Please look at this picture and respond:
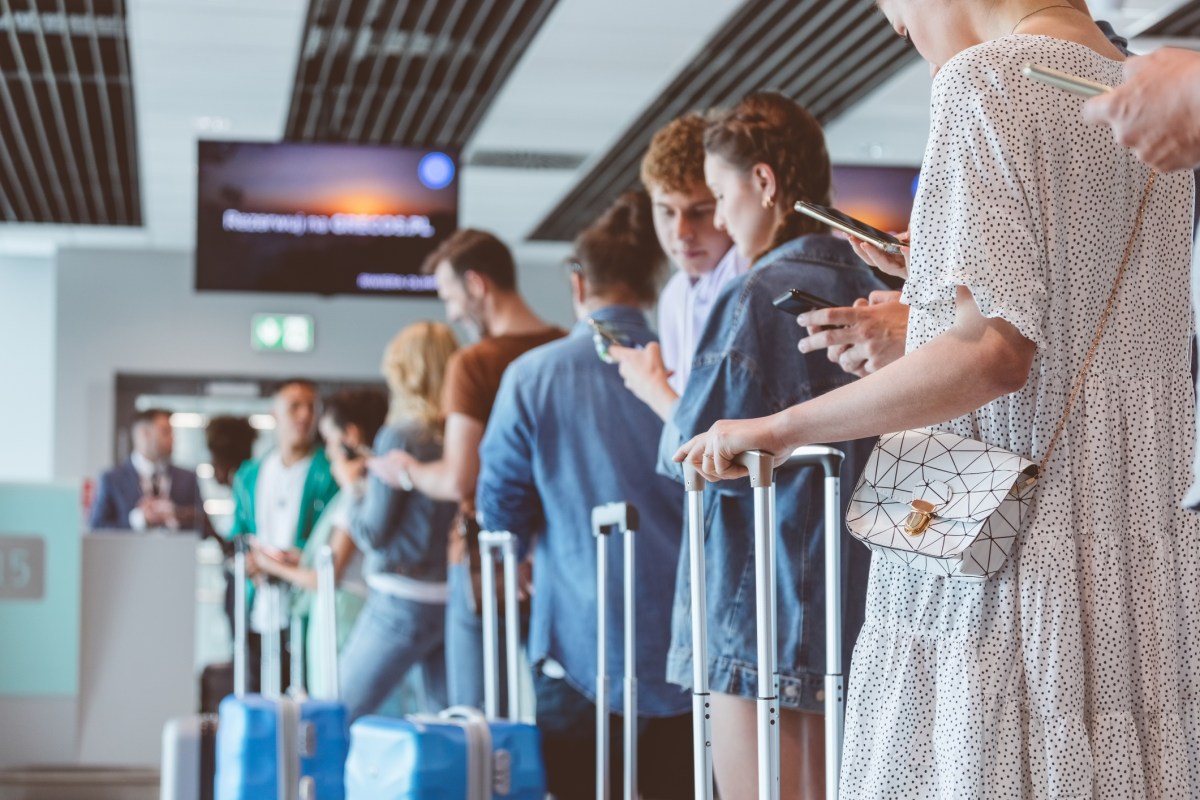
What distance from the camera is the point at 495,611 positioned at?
158 inches

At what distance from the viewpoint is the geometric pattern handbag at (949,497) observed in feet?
5.20

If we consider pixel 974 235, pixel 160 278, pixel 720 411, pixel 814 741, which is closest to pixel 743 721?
pixel 814 741

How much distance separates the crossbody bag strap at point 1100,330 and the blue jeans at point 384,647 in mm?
3924

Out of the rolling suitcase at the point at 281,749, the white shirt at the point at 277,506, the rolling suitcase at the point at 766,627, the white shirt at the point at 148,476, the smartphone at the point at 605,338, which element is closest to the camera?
the rolling suitcase at the point at 766,627

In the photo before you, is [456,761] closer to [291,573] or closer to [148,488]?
[291,573]

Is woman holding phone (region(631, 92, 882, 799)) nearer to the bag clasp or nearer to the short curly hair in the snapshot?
the short curly hair

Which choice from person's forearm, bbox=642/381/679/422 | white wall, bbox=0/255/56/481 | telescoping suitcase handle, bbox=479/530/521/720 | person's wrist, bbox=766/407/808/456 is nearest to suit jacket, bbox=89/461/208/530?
white wall, bbox=0/255/56/481

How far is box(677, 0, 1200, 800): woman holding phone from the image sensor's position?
5.15 feet

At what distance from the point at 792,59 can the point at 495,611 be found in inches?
187

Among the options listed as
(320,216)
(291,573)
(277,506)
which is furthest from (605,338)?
(320,216)

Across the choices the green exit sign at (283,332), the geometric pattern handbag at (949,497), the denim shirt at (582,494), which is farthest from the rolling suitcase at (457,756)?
the green exit sign at (283,332)

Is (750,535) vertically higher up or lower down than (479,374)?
lower down

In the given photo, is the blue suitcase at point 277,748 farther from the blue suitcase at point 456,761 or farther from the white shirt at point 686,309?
the white shirt at point 686,309

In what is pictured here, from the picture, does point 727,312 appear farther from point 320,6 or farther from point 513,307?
point 320,6
